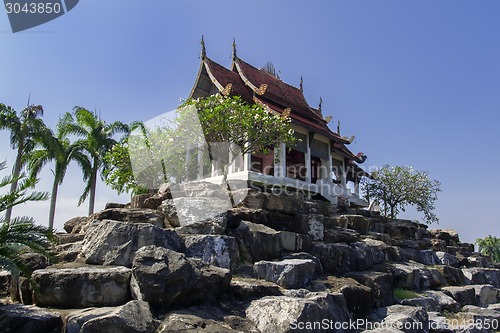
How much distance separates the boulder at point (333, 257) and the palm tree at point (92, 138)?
18.0 meters

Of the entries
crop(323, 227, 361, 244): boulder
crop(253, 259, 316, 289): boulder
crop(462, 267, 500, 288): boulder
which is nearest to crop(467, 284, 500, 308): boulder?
crop(462, 267, 500, 288): boulder

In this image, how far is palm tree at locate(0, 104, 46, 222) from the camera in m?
20.7

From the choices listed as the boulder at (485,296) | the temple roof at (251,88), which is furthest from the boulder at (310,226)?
the temple roof at (251,88)

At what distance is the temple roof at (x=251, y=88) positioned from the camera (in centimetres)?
1955

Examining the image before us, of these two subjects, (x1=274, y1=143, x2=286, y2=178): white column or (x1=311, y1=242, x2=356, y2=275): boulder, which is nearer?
(x1=311, y1=242, x2=356, y2=275): boulder

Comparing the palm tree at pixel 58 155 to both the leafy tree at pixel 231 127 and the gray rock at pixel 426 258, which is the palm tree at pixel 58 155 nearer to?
the leafy tree at pixel 231 127

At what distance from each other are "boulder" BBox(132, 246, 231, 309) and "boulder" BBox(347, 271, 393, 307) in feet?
11.8

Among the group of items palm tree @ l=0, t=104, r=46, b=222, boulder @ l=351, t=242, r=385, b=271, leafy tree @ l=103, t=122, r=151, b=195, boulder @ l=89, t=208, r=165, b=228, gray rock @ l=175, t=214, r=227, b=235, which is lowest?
boulder @ l=351, t=242, r=385, b=271

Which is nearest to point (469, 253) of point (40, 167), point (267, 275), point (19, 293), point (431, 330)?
point (431, 330)

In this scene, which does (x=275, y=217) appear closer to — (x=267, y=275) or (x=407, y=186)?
(x=267, y=275)

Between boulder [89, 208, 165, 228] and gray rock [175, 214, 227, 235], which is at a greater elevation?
boulder [89, 208, 165, 228]

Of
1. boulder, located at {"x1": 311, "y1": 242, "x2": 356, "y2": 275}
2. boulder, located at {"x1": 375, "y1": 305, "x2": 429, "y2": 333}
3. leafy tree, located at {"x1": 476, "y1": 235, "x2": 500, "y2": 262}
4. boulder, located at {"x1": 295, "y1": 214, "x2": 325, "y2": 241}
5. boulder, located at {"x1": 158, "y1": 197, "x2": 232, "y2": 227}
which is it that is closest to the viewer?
boulder, located at {"x1": 375, "y1": 305, "x2": 429, "y2": 333}

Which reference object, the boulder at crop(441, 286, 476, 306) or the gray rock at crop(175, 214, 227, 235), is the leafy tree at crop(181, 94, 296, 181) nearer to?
the gray rock at crop(175, 214, 227, 235)

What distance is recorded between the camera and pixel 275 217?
9.21 metres
